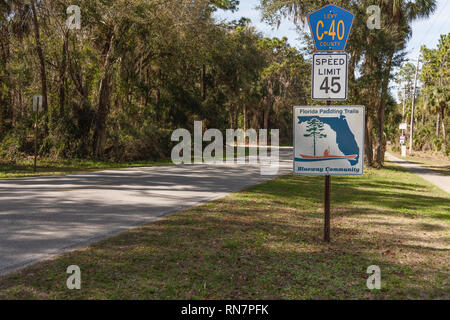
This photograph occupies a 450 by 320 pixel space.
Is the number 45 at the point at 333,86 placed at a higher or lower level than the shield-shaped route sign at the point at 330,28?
lower

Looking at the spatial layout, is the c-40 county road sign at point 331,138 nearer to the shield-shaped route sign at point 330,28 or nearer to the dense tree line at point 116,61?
the shield-shaped route sign at point 330,28

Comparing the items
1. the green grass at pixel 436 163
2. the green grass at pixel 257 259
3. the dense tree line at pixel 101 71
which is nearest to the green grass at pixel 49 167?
the dense tree line at pixel 101 71

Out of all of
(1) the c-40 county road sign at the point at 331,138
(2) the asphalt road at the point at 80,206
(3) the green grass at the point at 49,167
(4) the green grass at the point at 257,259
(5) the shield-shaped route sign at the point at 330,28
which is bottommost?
(4) the green grass at the point at 257,259

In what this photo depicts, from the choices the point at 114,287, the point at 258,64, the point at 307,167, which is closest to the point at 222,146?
the point at 258,64

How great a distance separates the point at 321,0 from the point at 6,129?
18157mm

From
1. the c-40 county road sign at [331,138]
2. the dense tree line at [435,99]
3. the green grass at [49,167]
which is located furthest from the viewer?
the dense tree line at [435,99]

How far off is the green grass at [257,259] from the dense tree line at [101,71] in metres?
15.1

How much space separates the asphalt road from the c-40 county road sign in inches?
130

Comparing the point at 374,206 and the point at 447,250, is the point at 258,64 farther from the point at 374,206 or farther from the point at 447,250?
the point at 447,250

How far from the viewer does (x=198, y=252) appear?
5.44m

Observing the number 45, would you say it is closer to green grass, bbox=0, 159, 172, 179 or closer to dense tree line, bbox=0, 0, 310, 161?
green grass, bbox=0, 159, 172, 179

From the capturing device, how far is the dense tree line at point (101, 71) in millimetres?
20062

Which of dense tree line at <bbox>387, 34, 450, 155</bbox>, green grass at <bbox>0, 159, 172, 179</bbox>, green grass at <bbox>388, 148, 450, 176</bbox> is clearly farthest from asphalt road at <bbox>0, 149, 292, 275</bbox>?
dense tree line at <bbox>387, 34, 450, 155</bbox>

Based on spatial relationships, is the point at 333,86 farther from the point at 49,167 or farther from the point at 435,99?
the point at 435,99
